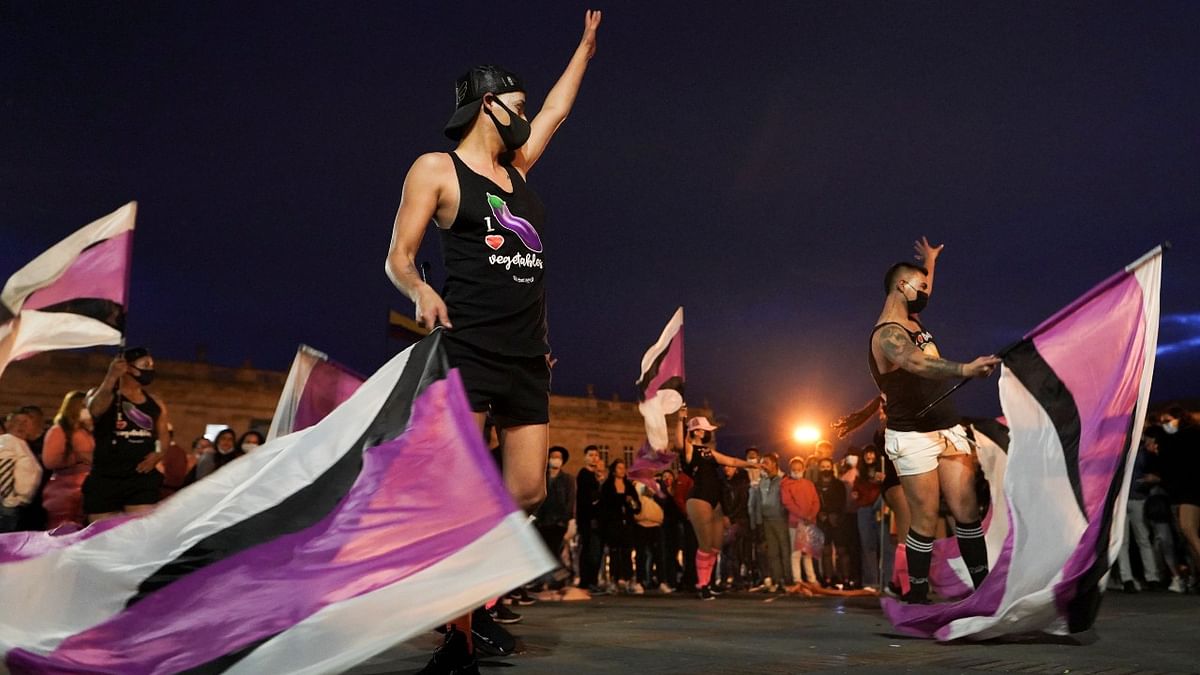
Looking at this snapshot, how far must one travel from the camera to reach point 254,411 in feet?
192

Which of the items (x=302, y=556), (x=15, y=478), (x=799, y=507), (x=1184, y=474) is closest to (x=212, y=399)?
(x=799, y=507)

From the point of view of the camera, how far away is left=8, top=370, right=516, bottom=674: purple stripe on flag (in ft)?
9.99

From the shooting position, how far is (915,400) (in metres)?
6.20

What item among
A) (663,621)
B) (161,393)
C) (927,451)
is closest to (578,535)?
(663,621)

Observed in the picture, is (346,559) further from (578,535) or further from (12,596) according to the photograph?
(578,535)

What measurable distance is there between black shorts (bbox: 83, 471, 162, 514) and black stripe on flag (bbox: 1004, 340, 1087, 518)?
5.93m

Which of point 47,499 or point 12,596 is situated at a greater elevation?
point 47,499

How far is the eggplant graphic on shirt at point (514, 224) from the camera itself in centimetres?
400

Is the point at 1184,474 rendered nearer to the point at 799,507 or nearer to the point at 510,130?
the point at 799,507

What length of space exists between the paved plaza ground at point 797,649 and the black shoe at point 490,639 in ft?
0.29

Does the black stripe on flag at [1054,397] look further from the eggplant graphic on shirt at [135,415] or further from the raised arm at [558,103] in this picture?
the eggplant graphic on shirt at [135,415]

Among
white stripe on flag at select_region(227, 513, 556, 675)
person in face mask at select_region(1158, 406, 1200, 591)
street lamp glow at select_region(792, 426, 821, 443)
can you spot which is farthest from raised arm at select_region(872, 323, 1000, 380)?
street lamp glow at select_region(792, 426, 821, 443)

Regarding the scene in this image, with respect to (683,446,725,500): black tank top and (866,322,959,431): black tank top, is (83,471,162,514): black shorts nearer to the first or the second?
(866,322,959,431): black tank top

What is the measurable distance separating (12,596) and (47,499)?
5.88 meters
